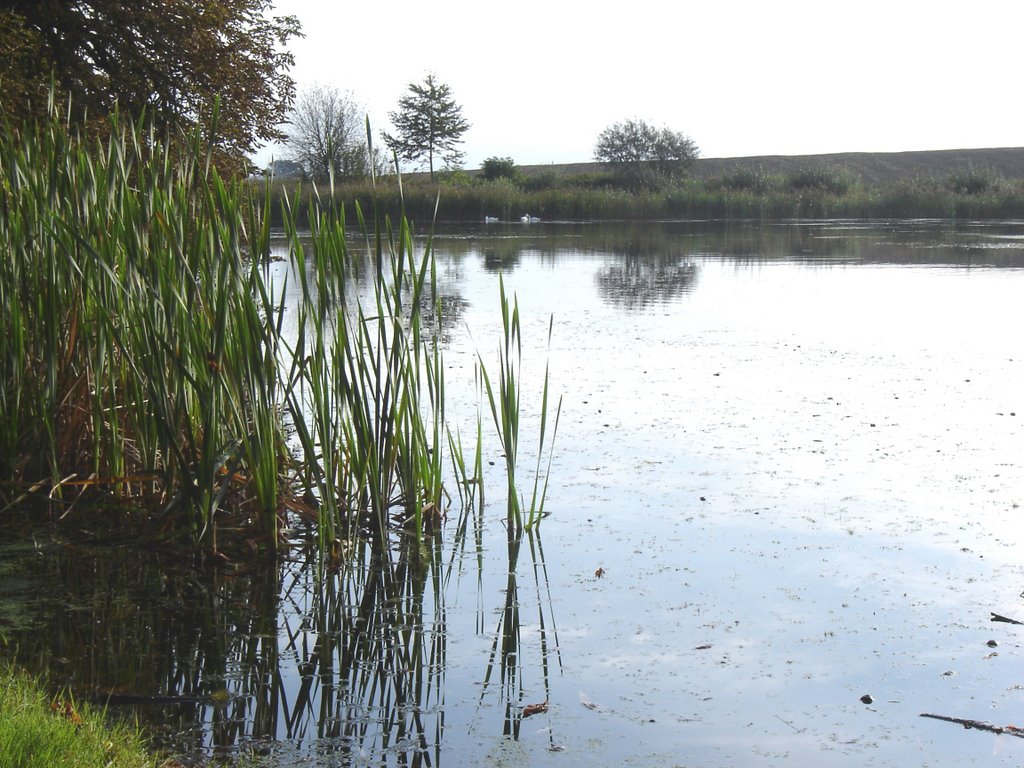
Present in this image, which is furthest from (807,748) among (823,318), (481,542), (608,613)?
(823,318)

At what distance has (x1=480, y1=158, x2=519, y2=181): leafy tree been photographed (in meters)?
45.2

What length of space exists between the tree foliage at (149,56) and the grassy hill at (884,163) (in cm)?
5120

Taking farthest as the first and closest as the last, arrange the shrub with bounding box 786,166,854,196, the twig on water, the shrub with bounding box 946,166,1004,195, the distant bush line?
the shrub with bounding box 786,166,854,196 < the shrub with bounding box 946,166,1004,195 < the distant bush line < the twig on water

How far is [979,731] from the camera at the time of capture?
8.56 feet

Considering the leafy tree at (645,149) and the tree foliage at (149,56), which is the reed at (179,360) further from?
the leafy tree at (645,149)

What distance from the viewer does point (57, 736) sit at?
6.91 feet

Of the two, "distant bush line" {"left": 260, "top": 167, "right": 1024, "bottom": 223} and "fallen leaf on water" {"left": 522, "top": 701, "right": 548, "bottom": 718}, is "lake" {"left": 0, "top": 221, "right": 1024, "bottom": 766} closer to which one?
"fallen leaf on water" {"left": 522, "top": 701, "right": 548, "bottom": 718}

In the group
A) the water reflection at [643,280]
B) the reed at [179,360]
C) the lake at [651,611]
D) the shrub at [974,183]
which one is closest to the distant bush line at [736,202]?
the shrub at [974,183]

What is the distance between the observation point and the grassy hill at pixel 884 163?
66125mm

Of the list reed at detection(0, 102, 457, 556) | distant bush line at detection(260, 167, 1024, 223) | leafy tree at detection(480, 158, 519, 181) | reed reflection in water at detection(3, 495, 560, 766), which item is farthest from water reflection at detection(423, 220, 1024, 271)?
leafy tree at detection(480, 158, 519, 181)

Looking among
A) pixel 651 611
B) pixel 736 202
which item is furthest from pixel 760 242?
pixel 651 611

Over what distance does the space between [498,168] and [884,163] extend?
35.8 metres

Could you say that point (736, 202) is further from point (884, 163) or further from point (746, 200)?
point (884, 163)

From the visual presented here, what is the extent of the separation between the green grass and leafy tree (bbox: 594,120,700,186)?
148ft
